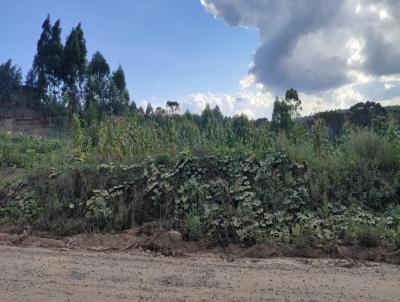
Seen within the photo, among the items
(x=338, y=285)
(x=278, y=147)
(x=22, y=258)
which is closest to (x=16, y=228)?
(x=22, y=258)

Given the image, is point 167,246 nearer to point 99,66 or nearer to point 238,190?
point 238,190

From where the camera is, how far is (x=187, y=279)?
5488 millimetres

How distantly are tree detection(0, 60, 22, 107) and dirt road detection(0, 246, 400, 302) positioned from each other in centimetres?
4000

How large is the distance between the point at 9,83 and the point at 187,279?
4330 cm

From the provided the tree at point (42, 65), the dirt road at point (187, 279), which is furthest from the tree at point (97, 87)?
the dirt road at point (187, 279)

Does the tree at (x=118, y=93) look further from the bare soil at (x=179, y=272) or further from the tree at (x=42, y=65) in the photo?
the bare soil at (x=179, y=272)

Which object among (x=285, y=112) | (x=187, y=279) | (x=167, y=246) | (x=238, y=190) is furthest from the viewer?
(x=285, y=112)

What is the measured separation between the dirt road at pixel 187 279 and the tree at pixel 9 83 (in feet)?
131

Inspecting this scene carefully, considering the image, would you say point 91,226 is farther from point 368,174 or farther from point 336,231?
A: point 368,174

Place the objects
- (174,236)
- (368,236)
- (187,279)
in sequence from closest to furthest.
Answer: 1. (187,279)
2. (368,236)
3. (174,236)

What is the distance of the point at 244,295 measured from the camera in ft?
15.9

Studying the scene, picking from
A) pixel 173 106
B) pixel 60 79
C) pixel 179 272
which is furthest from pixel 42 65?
pixel 179 272

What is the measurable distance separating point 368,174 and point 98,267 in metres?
5.08

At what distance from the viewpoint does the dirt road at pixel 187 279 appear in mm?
4859
